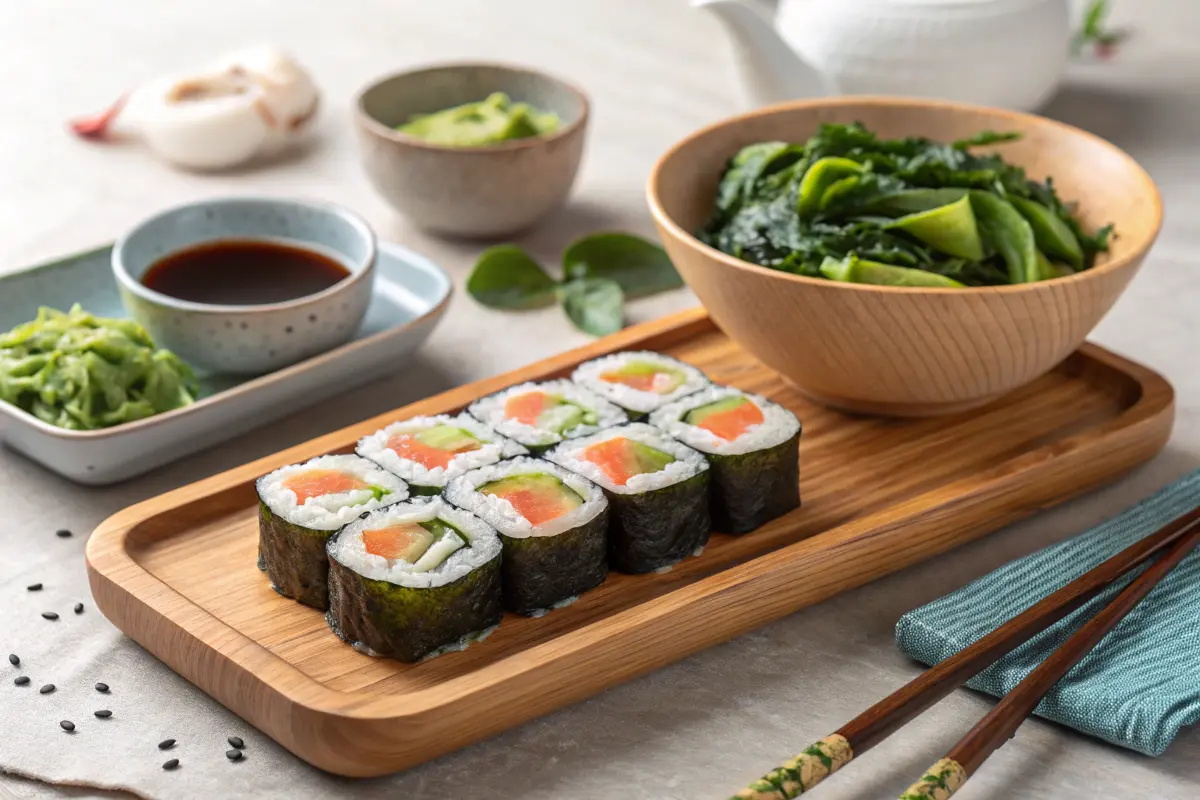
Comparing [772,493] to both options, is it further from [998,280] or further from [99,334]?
[99,334]

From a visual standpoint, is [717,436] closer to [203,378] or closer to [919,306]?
[919,306]

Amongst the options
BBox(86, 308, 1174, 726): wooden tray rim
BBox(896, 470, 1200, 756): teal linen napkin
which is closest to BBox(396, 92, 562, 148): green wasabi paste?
BBox(86, 308, 1174, 726): wooden tray rim

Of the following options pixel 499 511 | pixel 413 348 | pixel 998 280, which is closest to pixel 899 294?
pixel 998 280

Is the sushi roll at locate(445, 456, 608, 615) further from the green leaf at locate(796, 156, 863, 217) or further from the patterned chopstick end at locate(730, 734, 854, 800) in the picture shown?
the green leaf at locate(796, 156, 863, 217)

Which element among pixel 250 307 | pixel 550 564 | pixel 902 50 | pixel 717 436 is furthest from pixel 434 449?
pixel 902 50

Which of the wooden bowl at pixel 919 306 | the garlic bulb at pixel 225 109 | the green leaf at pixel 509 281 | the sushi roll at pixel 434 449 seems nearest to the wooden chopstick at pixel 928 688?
the wooden bowl at pixel 919 306
